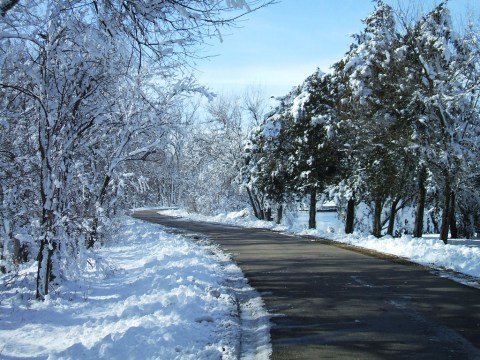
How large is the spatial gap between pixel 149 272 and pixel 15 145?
4418mm

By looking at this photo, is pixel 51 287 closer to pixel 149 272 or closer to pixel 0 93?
pixel 149 272

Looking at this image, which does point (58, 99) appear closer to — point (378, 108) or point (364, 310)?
point (364, 310)

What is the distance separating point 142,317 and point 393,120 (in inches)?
614

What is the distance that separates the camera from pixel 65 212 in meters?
9.12

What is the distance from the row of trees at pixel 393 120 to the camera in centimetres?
1730

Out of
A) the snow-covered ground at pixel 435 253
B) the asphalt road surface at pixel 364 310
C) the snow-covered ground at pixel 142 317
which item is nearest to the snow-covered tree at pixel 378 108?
the snow-covered ground at pixel 435 253

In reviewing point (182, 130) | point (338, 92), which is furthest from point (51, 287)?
point (338, 92)

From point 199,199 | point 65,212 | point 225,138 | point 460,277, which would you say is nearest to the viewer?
point 65,212

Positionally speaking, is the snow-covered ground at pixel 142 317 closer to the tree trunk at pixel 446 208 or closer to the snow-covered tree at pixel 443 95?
the snow-covered tree at pixel 443 95

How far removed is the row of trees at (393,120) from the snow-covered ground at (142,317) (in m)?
10.7

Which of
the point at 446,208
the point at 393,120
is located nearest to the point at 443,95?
the point at 393,120

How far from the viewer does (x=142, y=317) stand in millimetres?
6441

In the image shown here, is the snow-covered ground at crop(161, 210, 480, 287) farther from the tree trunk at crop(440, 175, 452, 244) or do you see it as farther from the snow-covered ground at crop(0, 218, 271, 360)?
the snow-covered ground at crop(0, 218, 271, 360)

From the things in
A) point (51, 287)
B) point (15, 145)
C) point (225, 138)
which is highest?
point (225, 138)
